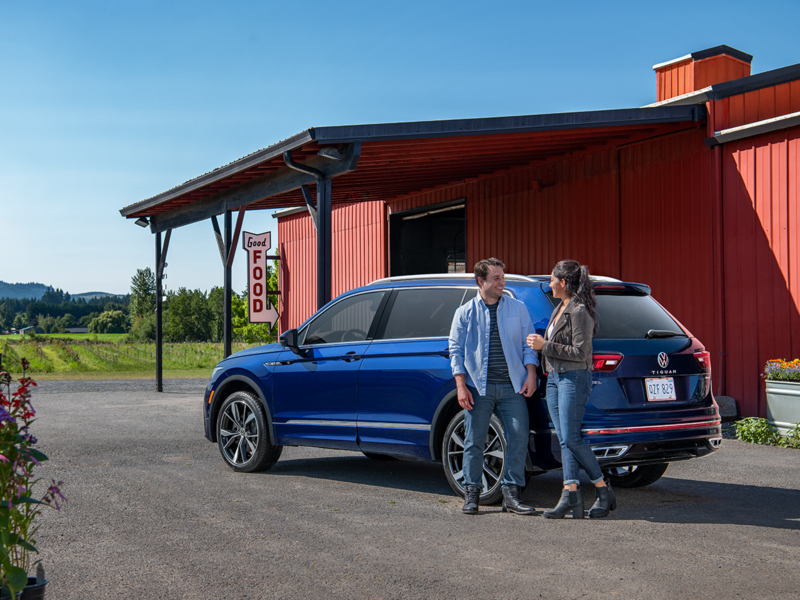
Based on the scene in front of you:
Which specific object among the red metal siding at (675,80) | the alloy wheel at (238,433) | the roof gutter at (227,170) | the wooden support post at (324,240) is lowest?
the alloy wheel at (238,433)

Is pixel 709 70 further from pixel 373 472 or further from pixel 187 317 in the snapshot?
pixel 187 317

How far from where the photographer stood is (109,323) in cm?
18275

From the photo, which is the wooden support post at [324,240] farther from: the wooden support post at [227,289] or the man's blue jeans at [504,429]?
the man's blue jeans at [504,429]

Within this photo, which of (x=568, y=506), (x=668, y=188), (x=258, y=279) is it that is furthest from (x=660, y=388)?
(x=258, y=279)

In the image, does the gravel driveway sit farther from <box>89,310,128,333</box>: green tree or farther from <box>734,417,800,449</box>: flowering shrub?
<box>89,310,128,333</box>: green tree

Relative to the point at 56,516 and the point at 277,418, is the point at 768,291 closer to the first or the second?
the point at 277,418

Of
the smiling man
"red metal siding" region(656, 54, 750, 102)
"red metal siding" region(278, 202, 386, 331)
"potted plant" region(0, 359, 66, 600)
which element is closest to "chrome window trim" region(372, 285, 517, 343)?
the smiling man

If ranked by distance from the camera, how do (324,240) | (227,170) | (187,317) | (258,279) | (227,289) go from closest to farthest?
(324,240) < (227,170) < (227,289) < (258,279) < (187,317)

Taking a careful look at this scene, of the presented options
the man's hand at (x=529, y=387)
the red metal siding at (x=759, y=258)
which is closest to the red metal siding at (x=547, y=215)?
the red metal siding at (x=759, y=258)

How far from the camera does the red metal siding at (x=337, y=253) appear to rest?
765 inches

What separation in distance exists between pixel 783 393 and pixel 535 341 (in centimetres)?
528

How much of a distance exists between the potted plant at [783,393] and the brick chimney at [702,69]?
562 cm

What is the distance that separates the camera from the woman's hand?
586 cm

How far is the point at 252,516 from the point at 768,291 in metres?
7.54
